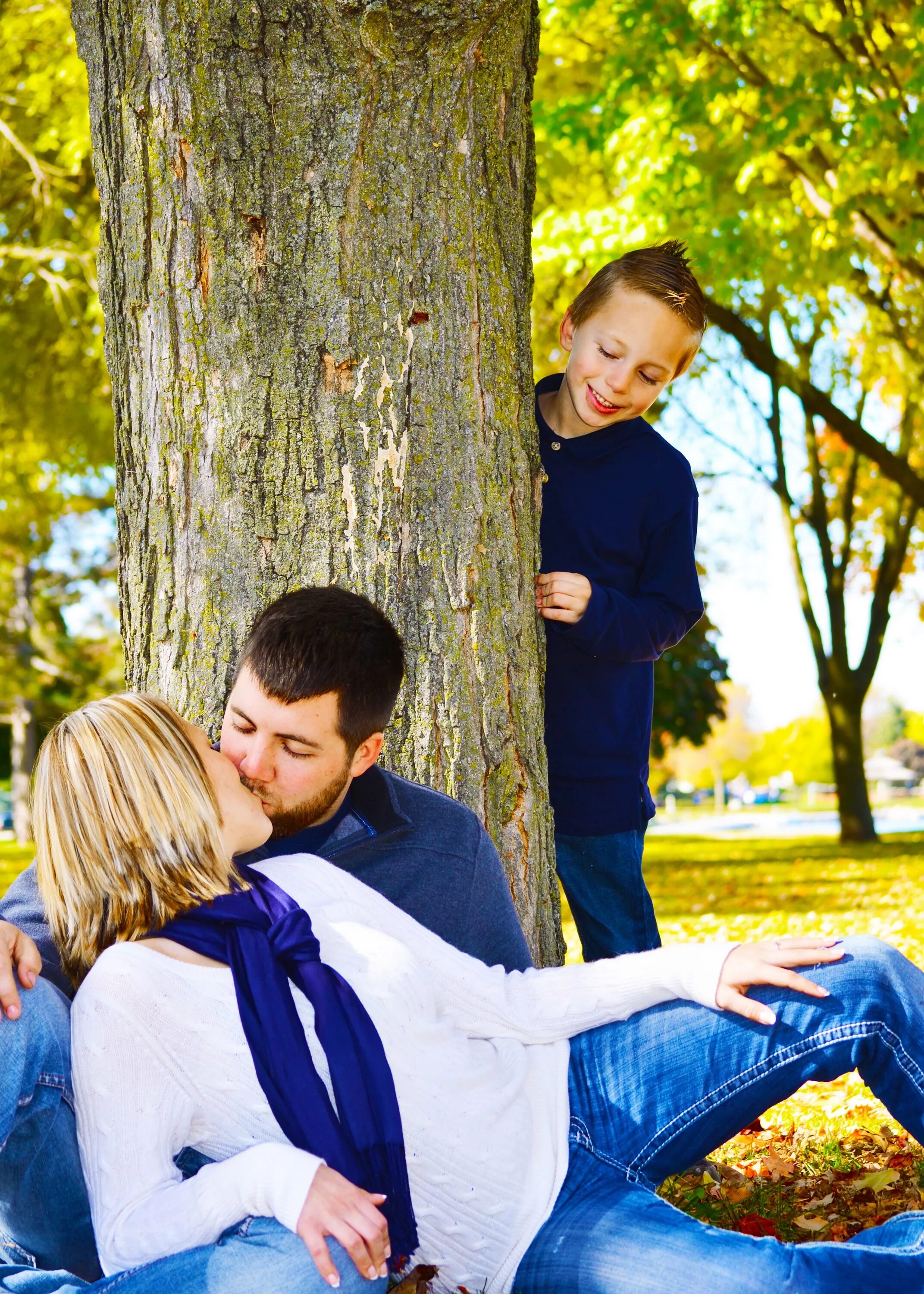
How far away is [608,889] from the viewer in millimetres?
3730

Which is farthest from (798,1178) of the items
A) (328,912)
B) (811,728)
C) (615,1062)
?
(811,728)

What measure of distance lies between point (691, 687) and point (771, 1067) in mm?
15742

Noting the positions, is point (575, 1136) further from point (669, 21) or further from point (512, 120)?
point (669, 21)

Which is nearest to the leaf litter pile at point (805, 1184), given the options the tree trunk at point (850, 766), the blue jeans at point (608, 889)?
the blue jeans at point (608, 889)

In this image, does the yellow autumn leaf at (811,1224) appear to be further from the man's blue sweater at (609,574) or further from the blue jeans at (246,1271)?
the blue jeans at (246,1271)

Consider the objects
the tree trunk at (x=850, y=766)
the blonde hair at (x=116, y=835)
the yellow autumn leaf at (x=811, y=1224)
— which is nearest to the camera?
the blonde hair at (x=116, y=835)

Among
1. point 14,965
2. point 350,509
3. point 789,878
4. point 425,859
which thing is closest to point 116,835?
point 14,965

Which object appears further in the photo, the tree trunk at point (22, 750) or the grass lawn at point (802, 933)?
the tree trunk at point (22, 750)

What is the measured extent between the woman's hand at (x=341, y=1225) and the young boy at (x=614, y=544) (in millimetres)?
1718

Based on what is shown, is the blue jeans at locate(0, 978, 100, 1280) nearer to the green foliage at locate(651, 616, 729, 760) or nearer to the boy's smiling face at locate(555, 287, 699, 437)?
the boy's smiling face at locate(555, 287, 699, 437)

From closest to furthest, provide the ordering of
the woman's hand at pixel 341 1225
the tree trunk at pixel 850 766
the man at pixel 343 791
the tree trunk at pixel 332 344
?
the woman's hand at pixel 341 1225 < the man at pixel 343 791 < the tree trunk at pixel 332 344 < the tree trunk at pixel 850 766

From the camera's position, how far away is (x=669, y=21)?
9.05 meters

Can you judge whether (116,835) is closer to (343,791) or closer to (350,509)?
(343,791)

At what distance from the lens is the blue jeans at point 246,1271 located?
2023 mm
